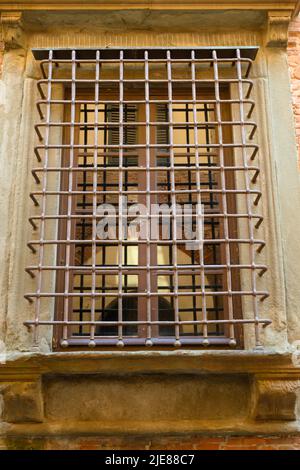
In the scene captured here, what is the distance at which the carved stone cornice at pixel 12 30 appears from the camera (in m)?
4.05

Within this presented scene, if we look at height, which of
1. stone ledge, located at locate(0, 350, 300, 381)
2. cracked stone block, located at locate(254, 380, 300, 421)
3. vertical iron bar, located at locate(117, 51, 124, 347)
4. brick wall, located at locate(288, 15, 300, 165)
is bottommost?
cracked stone block, located at locate(254, 380, 300, 421)

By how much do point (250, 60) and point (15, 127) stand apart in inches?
67.3

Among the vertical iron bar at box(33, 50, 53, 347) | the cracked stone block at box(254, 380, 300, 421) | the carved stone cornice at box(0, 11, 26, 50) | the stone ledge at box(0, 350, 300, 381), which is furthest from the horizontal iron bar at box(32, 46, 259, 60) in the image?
the cracked stone block at box(254, 380, 300, 421)

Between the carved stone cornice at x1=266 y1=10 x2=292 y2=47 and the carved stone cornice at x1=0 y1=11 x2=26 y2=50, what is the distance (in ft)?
5.94

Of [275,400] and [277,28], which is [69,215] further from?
[277,28]

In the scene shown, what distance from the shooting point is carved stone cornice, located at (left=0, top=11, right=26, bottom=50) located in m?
4.05

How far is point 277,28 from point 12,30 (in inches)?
76.1

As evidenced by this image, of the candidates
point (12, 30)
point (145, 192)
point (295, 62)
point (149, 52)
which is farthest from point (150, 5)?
point (145, 192)

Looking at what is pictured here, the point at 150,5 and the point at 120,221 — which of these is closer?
the point at 120,221

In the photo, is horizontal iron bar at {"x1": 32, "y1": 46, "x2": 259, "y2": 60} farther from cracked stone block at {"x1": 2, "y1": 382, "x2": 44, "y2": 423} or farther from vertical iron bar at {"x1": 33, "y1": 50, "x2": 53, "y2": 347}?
cracked stone block at {"x1": 2, "y1": 382, "x2": 44, "y2": 423}

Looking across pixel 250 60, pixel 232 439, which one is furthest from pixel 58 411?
pixel 250 60

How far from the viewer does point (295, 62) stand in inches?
164

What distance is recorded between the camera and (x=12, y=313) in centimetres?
353
